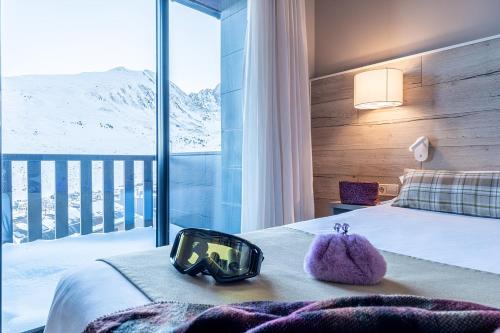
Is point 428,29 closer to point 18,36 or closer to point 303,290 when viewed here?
point 303,290

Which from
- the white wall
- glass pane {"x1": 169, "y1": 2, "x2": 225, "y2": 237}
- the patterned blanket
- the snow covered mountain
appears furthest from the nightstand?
the patterned blanket

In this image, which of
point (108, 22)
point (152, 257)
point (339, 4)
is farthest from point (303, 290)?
point (339, 4)

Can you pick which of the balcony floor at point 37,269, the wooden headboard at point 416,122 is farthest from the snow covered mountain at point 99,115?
the wooden headboard at point 416,122

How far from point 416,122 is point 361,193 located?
24.7 inches

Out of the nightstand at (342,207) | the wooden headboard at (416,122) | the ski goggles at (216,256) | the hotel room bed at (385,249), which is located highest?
the wooden headboard at (416,122)

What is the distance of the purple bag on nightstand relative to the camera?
2270mm

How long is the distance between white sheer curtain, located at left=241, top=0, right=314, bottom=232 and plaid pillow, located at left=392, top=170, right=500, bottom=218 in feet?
2.61

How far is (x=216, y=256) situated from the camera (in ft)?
2.94

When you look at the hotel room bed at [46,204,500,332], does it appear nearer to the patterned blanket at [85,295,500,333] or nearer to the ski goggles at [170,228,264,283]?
the ski goggles at [170,228,264,283]

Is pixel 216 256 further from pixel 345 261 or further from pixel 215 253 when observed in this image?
pixel 345 261

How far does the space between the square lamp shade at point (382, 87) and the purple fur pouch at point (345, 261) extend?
1.61 metres

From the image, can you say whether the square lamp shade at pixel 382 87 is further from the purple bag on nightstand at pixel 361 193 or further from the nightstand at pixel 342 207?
the nightstand at pixel 342 207

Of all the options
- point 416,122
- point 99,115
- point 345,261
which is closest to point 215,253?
point 345,261

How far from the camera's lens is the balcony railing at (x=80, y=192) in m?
1.83
